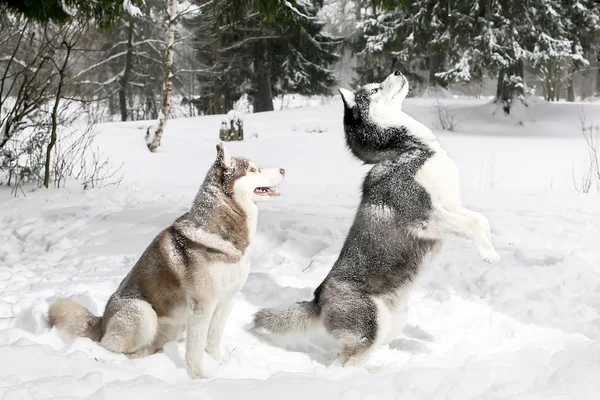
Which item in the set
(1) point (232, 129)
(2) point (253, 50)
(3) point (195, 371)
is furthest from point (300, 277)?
(2) point (253, 50)

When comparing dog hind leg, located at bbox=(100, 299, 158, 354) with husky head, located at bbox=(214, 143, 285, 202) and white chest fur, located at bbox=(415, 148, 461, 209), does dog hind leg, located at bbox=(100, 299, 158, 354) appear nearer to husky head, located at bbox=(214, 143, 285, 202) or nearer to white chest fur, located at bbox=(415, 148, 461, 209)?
husky head, located at bbox=(214, 143, 285, 202)

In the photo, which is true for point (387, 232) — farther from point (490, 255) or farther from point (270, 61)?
point (270, 61)

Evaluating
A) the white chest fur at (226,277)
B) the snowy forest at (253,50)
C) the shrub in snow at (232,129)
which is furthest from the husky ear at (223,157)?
the shrub in snow at (232,129)

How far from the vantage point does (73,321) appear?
11.9ft

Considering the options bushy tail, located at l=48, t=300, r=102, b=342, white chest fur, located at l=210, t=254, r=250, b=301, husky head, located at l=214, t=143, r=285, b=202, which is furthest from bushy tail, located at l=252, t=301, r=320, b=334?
bushy tail, located at l=48, t=300, r=102, b=342

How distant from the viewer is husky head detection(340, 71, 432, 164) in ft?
12.1

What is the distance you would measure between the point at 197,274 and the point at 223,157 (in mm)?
755

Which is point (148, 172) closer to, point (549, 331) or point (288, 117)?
point (288, 117)

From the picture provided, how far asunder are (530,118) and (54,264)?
55.4 feet

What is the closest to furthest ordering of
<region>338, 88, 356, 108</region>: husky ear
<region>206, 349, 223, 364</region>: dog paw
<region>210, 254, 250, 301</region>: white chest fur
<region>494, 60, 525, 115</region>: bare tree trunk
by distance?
<region>210, 254, 250, 301</region>: white chest fur → <region>206, 349, 223, 364</region>: dog paw → <region>338, 88, 356, 108</region>: husky ear → <region>494, 60, 525, 115</region>: bare tree trunk

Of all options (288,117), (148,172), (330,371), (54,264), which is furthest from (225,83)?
(330,371)

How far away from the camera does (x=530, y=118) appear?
1859cm

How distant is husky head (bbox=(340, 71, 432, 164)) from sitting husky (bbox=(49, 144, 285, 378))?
70 centimetres

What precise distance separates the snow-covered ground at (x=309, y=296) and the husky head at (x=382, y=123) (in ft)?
2.91
